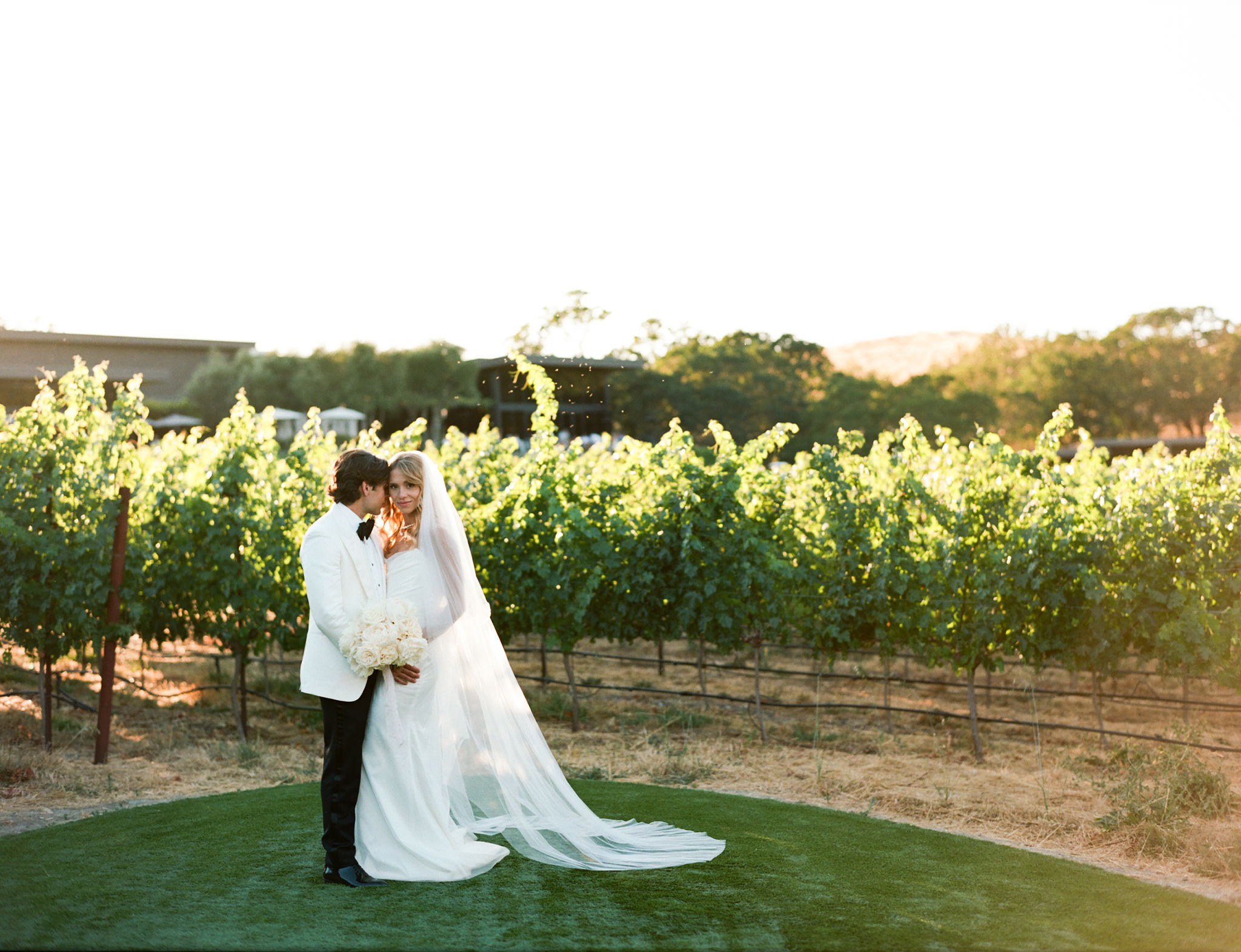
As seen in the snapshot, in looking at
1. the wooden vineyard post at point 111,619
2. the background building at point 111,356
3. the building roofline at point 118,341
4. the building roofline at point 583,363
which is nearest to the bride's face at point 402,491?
the wooden vineyard post at point 111,619

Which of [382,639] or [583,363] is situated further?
[583,363]

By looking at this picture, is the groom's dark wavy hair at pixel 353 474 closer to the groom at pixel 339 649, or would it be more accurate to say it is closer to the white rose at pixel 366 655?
the groom at pixel 339 649

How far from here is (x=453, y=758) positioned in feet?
15.8

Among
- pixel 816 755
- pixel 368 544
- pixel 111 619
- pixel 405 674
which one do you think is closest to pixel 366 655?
pixel 405 674

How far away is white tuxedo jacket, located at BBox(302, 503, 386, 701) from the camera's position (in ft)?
14.3

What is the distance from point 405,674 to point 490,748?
72cm

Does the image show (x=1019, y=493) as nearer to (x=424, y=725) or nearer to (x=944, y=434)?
(x=944, y=434)

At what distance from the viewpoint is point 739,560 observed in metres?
8.74

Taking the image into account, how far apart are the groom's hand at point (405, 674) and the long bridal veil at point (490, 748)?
0.89ft

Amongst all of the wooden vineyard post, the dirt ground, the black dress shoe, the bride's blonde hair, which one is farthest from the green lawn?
the wooden vineyard post

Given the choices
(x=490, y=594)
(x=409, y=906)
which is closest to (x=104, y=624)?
(x=490, y=594)

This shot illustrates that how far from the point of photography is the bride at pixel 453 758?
4504mm

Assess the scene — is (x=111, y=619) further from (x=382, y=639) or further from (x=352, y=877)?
(x=382, y=639)

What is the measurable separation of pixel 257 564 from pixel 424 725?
453cm
